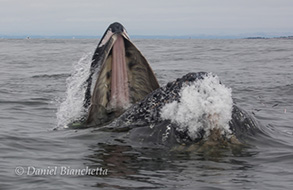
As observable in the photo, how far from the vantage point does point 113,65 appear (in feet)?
21.5

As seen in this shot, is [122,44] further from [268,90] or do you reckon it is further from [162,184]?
[268,90]

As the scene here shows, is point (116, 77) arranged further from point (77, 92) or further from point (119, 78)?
point (77, 92)

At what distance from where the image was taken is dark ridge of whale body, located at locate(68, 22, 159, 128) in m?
6.44

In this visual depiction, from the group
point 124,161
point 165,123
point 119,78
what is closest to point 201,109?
point 165,123

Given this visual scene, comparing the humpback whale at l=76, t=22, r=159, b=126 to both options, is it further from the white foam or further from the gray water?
the white foam

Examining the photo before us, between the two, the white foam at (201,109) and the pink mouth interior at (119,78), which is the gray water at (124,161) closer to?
the white foam at (201,109)

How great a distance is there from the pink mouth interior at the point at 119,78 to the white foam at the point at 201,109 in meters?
0.91

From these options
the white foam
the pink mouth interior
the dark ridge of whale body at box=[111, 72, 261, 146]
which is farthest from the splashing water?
the white foam

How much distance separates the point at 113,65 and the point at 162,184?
91.3 inches

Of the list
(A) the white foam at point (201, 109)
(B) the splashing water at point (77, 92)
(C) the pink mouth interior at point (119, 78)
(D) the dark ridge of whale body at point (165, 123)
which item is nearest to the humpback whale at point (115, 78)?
(C) the pink mouth interior at point (119, 78)

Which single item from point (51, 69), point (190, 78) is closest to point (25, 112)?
point (190, 78)

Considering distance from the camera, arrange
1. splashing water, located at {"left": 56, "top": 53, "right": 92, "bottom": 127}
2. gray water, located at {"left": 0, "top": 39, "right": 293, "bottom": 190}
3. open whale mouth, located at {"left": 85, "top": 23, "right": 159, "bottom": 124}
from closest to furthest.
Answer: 1. gray water, located at {"left": 0, "top": 39, "right": 293, "bottom": 190}
2. open whale mouth, located at {"left": 85, "top": 23, "right": 159, "bottom": 124}
3. splashing water, located at {"left": 56, "top": 53, "right": 92, "bottom": 127}

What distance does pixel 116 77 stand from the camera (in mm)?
6586

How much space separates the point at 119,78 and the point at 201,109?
1311mm
